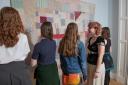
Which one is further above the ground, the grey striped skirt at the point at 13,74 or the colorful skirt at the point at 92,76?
the grey striped skirt at the point at 13,74

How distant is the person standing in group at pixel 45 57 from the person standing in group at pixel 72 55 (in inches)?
6.0

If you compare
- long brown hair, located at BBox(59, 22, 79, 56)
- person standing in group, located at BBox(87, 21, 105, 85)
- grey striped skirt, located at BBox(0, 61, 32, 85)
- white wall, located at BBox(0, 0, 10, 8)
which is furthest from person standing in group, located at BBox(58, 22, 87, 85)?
white wall, located at BBox(0, 0, 10, 8)

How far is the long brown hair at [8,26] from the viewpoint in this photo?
7.67 ft

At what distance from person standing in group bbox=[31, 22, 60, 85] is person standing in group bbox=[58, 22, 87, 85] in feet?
0.50

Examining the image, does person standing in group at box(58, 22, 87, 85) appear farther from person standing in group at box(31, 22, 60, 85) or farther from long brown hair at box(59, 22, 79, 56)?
person standing in group at box(31, 22, 60, 85)

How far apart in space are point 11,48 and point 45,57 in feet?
2.49

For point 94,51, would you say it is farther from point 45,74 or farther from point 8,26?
point 8,26

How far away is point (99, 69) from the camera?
A: 3.49m

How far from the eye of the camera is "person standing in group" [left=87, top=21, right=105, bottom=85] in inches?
135

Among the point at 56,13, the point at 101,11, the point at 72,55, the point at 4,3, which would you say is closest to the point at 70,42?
the point at 72,55

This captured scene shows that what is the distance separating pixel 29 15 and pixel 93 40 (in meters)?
1.04

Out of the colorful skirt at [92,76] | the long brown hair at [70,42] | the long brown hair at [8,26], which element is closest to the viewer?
the long brown hair at [8,26]

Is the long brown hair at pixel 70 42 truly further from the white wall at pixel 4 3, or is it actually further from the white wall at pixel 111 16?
the white wall at pixel 111 16

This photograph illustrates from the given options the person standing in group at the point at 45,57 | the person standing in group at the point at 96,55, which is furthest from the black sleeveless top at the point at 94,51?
the person standing in group at the point at 45,57
